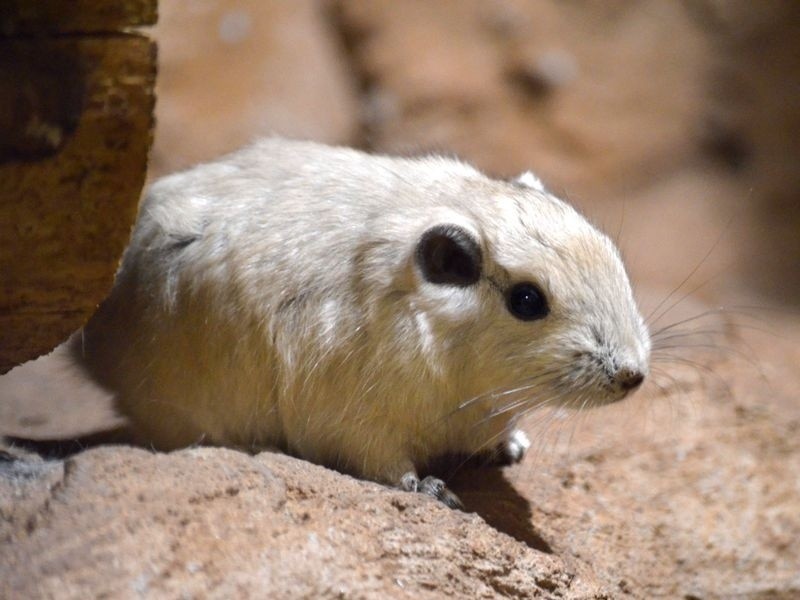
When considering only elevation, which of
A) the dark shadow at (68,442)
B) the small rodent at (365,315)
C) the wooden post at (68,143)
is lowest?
the dark shadow at (68,442)

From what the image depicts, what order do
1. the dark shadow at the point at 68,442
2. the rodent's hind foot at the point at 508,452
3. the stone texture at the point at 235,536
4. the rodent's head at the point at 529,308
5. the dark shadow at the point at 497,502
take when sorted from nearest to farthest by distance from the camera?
the stone texture at the point at 235,536
the rodent's head at the point at 529,308
the dark shadow at the point at 497,502
the dark shadow at the point at 68,442
the rodent's hind foot at the point at 508,452

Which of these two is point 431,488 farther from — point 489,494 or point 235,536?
point 235,536

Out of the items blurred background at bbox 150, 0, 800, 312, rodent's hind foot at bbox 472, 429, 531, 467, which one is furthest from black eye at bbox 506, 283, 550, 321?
blurred background at bbox 150, 0, 800, 312

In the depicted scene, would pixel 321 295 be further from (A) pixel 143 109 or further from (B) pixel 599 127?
(B) pixel 599 127


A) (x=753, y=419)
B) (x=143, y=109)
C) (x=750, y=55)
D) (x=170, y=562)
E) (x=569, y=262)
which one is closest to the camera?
(x=170, y=562)

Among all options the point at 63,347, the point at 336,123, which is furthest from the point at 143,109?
the point at 336,123

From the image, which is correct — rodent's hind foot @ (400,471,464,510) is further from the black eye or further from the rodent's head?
the black eye

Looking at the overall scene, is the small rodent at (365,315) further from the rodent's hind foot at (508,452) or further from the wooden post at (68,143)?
the wooden post at (68,143)

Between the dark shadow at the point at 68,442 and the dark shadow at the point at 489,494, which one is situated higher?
the dark shadow at the point at 489,494

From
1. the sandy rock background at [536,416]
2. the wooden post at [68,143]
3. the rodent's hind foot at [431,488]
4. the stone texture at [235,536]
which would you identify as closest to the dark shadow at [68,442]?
the sandy rock background at [536,416]
